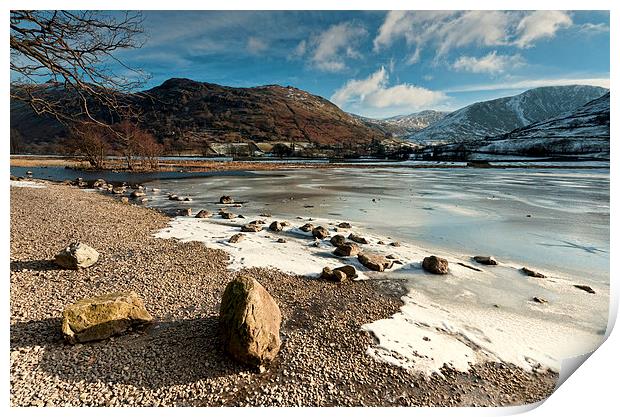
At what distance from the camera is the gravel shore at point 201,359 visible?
13.1 ft

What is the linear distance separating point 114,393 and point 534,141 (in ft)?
393

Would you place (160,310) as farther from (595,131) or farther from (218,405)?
(595,131)

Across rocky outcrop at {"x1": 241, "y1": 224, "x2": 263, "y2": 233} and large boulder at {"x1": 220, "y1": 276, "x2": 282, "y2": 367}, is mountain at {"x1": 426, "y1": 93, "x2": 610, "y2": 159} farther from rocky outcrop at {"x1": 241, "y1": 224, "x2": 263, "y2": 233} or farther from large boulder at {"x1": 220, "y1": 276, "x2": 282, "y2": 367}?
large boulder at {"x1": 220, "y1": 276, "x2": 282, "y2": 367}

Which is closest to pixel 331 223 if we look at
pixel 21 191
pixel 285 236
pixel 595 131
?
→ pixel 285 236

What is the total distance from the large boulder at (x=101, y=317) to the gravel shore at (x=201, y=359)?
182 millimetres

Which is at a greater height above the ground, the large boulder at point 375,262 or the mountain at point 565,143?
the mountain at point 565,143

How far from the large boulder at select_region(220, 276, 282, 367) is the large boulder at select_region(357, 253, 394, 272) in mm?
4443

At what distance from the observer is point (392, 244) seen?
10844 mm

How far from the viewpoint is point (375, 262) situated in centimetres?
881

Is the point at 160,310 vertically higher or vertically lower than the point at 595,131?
lower

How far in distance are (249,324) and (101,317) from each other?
257 cm

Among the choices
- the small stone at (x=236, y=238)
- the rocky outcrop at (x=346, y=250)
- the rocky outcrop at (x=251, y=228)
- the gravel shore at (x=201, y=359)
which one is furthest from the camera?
the rocky outcrop at (x=251, y=228)

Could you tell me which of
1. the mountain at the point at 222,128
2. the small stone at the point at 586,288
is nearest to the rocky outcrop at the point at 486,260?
the small stone at the point at 586,288

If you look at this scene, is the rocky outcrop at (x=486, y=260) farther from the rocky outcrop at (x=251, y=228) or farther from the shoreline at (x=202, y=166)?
the shoreline at (x=202, y=166)
